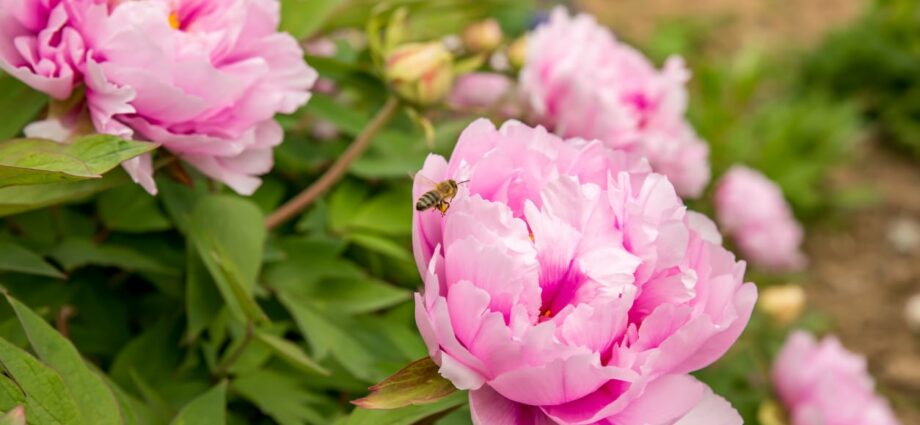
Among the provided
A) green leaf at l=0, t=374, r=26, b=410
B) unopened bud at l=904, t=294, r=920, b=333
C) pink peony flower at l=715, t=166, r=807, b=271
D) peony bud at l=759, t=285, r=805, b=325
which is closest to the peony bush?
green leaf at l=0, t=374, r=26, b=410

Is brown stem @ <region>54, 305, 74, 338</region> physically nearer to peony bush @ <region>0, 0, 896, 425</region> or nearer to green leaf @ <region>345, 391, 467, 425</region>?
peony bush @ <region>0, 0, 896, 425</region>

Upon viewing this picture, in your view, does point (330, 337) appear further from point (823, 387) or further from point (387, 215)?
point (823, 387)

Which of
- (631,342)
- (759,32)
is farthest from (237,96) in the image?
(759,32)

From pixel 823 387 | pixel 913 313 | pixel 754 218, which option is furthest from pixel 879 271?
pixel 823 387

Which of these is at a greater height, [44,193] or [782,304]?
[44,193]

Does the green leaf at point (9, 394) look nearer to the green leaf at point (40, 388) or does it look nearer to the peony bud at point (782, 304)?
the green leaf at point (40, 388)

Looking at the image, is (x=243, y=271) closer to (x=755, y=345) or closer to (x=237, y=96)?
(x=237, y=96)
